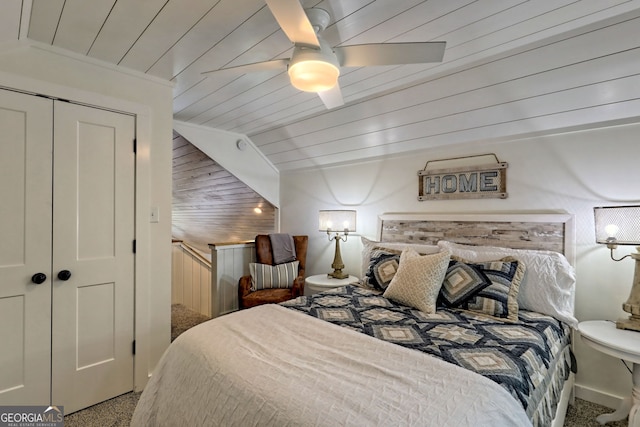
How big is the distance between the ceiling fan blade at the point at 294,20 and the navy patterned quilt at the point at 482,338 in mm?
1406

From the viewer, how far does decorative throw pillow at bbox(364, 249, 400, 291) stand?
2350 millimetres

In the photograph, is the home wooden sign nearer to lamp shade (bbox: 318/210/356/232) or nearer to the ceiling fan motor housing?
lamp shade (bbox: 318/210/356/232)

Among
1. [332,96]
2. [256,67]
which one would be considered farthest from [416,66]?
[256,67]

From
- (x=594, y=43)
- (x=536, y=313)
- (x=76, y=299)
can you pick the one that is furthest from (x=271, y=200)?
(x=594, y=43)

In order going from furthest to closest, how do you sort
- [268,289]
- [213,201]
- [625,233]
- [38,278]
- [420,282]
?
[213,201] < [268,289] < [420,282] < [38,278] < [625,233]

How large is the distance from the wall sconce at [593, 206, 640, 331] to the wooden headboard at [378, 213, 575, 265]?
317 mm

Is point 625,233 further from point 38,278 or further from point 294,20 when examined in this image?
point 38,278

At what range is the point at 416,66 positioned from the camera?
2.00 m

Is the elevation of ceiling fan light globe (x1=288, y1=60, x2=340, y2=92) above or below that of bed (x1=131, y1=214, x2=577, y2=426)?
above

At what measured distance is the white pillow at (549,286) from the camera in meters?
1.91

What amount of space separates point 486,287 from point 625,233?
31.5 inches

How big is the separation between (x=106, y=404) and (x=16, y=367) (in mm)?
593

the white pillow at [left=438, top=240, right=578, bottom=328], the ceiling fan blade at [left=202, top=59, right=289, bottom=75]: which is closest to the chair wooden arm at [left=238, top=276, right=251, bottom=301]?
the ceiling fan blade at [left=202, top=59, right=289, bottom=75]

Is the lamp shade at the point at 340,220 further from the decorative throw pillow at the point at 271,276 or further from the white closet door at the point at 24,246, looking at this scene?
the white closet door at the point at 24,246
